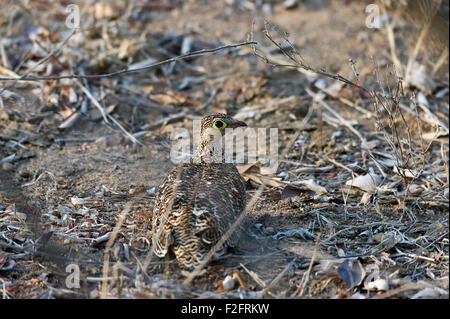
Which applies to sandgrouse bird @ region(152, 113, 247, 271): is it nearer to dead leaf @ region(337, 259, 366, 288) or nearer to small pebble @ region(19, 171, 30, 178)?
dead leaf @ region(337, 259, 366, 288)

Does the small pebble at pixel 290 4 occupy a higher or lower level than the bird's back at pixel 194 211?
higher

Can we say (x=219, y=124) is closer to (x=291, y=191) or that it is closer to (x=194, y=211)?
(x=291, y=191)

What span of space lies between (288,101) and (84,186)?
390 centimetres

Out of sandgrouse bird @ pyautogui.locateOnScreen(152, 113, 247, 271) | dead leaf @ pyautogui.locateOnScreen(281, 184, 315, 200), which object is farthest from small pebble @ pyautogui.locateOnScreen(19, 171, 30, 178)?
dead leaf @ pyautogui.locateOnScreen(281, 184, 315, 200)

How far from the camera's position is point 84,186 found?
7355mm

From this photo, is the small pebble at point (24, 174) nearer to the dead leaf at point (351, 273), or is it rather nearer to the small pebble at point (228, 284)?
the small pebble at point (228, 284)

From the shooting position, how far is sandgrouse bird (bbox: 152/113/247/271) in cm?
544

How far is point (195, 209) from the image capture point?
564 centimetres

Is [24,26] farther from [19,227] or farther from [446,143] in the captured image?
[446,143]

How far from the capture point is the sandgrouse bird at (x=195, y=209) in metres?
5.44

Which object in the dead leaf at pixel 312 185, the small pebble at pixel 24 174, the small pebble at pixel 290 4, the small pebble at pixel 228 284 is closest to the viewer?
the small pebble at pixel 228 284

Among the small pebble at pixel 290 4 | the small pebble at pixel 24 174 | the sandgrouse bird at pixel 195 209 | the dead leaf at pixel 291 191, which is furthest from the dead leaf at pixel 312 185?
the small pebble at pixel 290 4

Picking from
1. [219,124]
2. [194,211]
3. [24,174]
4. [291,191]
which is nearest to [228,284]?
[194,211]

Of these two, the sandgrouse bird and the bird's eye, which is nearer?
→ the sandgrouse bird
